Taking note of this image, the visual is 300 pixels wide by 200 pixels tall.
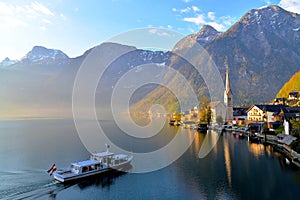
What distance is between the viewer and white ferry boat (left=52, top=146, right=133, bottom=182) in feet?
102

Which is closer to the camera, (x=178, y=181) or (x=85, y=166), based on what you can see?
(x=178, y=181)

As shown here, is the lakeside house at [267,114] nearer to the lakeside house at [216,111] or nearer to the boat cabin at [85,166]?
the lakeside house at [216,111]

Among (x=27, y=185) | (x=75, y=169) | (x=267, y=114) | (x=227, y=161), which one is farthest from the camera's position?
(x=267, y=114)

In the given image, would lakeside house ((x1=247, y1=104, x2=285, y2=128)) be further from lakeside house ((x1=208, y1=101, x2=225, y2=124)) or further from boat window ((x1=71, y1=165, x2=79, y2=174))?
boat window ((x1=71, y1=165, x2=79, y2=174))

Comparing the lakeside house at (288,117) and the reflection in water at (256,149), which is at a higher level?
the lakeside house at (288,117)

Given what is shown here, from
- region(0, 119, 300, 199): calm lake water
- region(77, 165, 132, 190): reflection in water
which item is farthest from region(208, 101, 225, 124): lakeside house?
region(77, 165, 132, 190): reflection in water

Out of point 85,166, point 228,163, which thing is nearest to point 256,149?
point 228,163

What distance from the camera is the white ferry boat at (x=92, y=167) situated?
3116 cm

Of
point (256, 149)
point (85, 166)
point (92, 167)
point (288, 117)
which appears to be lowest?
point (256, 149)

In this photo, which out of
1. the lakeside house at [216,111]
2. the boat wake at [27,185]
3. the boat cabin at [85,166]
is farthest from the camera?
the lakeside house at [216,111]

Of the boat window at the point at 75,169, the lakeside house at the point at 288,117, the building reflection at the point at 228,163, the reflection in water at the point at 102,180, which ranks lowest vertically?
the reflection in water at the point at 102,180

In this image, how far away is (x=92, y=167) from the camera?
34156mm

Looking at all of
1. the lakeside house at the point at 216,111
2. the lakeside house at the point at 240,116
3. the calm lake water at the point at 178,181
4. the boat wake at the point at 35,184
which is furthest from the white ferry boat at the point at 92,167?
the lakeside house at the point at 216,111

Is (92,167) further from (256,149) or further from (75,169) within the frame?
(256,149)
